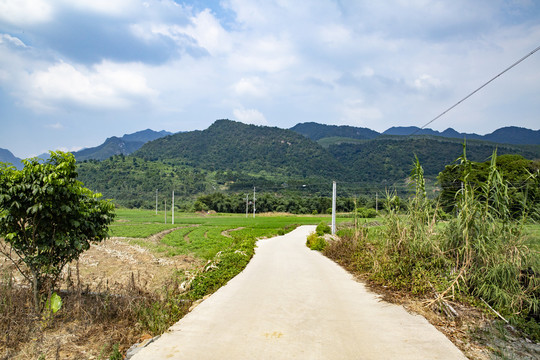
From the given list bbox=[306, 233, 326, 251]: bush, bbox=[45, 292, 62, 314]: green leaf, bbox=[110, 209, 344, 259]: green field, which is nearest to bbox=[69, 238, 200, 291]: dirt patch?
bbox=[110, 209, 344, 259]: green field

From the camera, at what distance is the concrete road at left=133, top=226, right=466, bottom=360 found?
4473 mm

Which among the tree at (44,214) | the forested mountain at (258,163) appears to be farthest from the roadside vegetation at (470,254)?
the forested mountain at (258,163)

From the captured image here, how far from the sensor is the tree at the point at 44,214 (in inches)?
214

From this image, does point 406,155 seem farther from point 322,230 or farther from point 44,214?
point 44,214

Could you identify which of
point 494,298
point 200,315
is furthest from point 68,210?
point 494,298

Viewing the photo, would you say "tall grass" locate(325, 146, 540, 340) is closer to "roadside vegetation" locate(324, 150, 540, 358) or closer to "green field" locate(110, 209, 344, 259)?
"roadside vegetation" locate(324, 150, 540, 358)

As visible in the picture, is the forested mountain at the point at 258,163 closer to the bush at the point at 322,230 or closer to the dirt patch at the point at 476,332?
the bush at the point at 322,230

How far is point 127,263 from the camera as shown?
49.0ft

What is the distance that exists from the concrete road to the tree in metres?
2.66

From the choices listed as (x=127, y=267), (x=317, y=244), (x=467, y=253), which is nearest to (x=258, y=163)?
(x=317, y=244)

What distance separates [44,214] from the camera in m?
5.70

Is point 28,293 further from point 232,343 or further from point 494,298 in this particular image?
point 494,298

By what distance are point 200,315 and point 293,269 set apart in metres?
5.55

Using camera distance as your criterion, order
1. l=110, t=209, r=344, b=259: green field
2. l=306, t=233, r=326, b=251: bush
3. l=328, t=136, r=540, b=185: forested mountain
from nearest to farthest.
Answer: l=306, t=233, r=326, b=251: bush, l=110, t=209, r=344, b=259: green field, l=328, t=136, r=540, b=185: forested mountain
